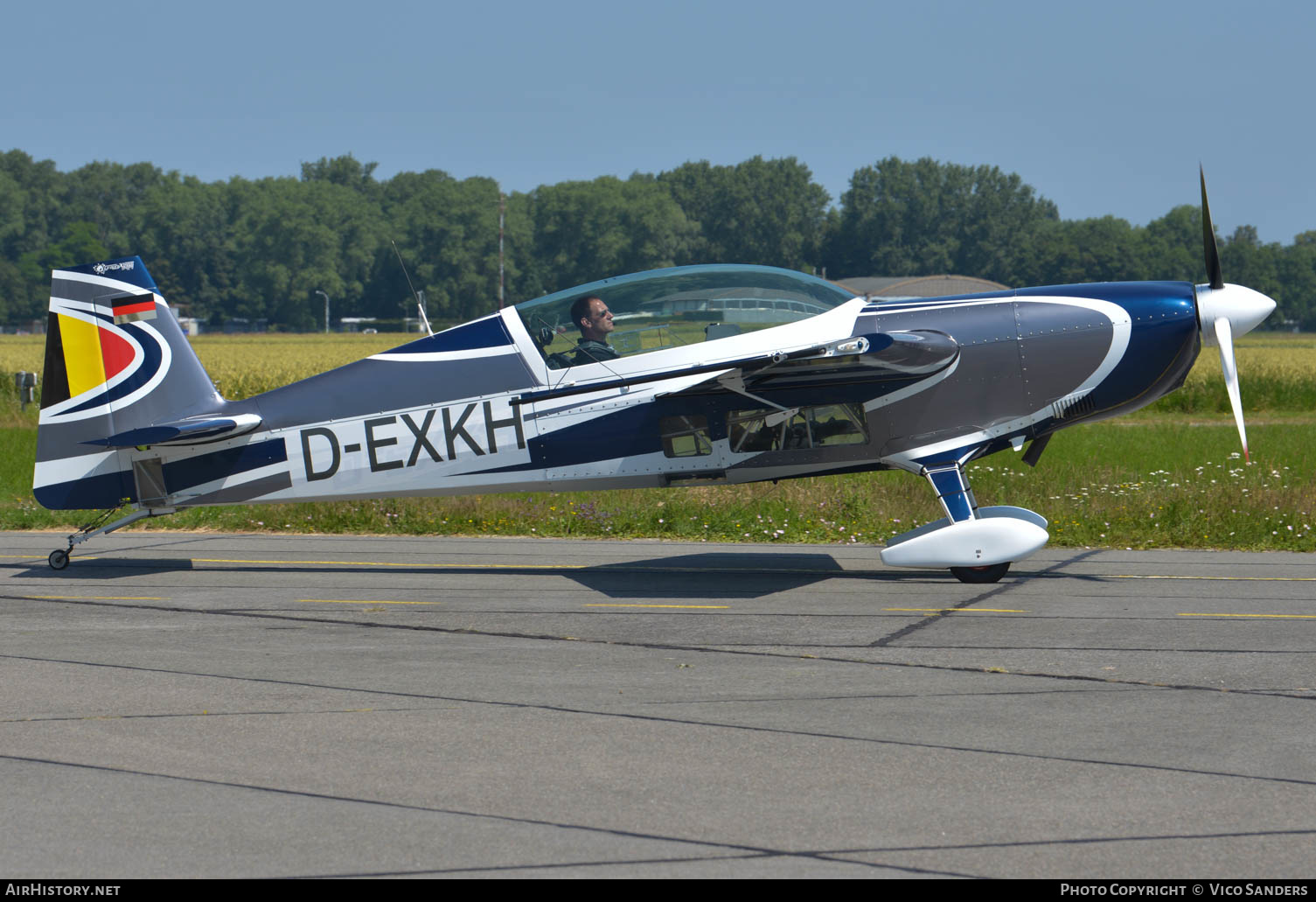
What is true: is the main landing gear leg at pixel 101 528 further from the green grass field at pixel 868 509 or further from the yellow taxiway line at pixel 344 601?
the green grass field at pixel 868 509

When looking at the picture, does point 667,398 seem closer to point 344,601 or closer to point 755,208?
point 344,601

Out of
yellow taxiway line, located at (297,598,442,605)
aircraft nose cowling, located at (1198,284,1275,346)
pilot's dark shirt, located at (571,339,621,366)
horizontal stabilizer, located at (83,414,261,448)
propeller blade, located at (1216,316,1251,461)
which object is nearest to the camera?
yellow taxiway line, located at (297,598,442,605)

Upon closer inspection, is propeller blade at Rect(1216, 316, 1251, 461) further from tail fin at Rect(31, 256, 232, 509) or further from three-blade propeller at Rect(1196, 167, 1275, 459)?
tail fin at Rect(31, 256, 232, 509)

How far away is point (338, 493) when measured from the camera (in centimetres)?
1046

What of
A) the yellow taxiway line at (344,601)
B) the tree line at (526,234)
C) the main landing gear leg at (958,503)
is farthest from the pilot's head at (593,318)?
the tree line at (526,234)

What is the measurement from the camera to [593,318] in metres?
10.1

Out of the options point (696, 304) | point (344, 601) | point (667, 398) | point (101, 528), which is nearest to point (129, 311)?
point (101, 528)

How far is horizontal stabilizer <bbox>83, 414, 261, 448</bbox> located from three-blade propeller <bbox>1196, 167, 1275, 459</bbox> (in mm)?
7341

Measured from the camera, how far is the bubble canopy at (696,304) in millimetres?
9992

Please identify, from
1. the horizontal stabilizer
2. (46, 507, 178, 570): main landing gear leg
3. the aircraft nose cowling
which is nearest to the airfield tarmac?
(46, 507, 178, 570): main landing gear leg

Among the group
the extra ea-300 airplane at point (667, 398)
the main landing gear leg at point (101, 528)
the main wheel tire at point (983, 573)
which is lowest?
the main wheel tire at point (983, 573)

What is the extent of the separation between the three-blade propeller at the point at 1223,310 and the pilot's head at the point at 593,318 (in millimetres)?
4420

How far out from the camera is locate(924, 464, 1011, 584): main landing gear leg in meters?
9.80

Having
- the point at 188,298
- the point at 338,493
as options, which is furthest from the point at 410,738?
the point at 188,298
